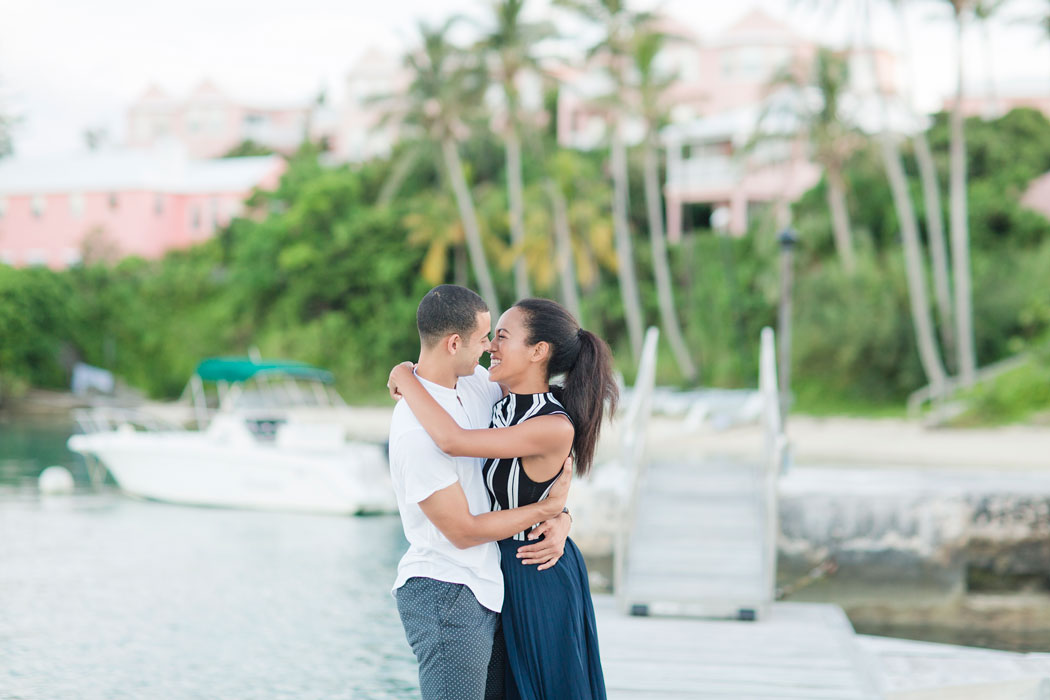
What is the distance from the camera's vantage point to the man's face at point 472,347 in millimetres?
3439

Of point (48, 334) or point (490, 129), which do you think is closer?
point (490, 129)

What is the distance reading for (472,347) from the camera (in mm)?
3451

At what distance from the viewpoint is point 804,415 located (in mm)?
30953

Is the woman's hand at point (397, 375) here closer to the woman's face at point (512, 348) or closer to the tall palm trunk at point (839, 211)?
the woman's face at point (512, 348)

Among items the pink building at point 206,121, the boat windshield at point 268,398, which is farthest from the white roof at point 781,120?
the pink building at point 206,121

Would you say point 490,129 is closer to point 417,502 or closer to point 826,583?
point 826,583

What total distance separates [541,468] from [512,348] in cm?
36

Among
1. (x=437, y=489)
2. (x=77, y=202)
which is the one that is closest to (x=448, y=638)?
(x=437, y=489)

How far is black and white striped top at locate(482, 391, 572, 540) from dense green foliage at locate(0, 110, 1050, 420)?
2479 cm

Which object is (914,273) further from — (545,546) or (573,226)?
(545,546)

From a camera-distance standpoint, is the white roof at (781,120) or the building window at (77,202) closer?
the white roof at (781,120)

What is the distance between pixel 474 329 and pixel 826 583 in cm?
909

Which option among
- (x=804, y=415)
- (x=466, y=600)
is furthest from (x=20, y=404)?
(x=466, y=600)

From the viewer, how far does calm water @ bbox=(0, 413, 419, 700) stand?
895 centimetres
